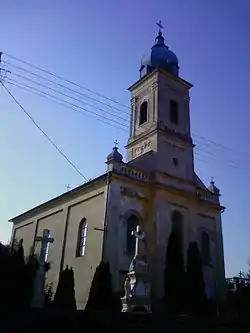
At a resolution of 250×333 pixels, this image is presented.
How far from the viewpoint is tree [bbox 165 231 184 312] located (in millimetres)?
21047

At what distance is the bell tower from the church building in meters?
0.08

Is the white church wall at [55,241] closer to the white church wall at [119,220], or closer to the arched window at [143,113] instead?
the white church wall at [119,220]

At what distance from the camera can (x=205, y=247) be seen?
2691 centimetres

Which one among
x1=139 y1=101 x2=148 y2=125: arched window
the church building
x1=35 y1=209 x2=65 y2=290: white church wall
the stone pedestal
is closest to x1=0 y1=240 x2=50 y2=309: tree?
the stone pedestal

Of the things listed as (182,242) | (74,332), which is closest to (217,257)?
(182,242)

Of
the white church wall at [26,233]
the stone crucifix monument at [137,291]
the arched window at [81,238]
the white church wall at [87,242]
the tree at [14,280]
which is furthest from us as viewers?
the white church wall at [26,233]

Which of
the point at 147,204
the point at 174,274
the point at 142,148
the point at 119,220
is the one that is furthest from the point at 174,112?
the point at 174,274

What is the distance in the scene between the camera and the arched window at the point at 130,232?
22406 millimetres

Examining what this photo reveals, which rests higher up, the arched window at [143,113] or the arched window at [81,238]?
the arched window at [143,113]

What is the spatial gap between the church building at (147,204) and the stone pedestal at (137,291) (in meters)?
4.97

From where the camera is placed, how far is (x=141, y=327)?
12.0 meters

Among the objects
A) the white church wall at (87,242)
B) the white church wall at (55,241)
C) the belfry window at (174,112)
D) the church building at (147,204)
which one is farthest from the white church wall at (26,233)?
the belfry window at (174,112)

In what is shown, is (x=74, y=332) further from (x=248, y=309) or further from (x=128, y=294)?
(x=248, y=309)

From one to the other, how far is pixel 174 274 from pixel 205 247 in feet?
19.2
